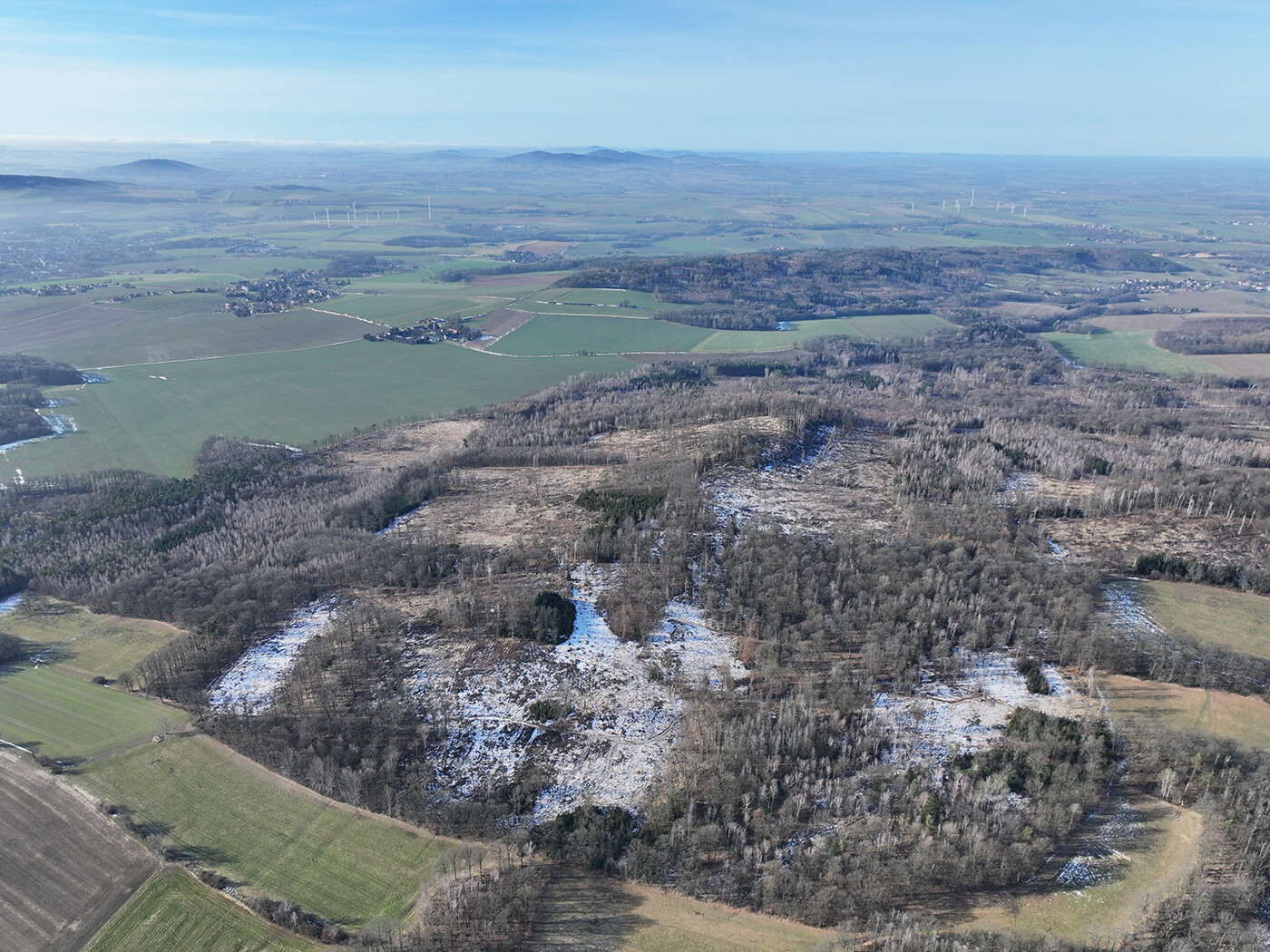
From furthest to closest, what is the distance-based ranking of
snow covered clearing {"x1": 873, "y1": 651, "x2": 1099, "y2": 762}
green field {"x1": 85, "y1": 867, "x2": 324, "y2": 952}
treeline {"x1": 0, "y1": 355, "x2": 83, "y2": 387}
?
treeline {"x1": 0, "y1": 355, "x2": 83, "y2": 387}
snow covered clearing {"x1": 873, "y1": 651, "x2": 1099, "y2": 762}
green field {"x1": 85, "y1": 867, "x2": 324, "y2": 952}

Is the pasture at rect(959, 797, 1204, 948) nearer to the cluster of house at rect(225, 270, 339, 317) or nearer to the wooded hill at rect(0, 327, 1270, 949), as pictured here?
the wooded hill at rect(0, 327, 1270, 949)

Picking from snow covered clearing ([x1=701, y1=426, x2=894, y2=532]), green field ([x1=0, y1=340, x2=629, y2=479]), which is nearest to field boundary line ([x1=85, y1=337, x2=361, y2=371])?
green field ([x1=0, y1=340, x2=629, y2=479])

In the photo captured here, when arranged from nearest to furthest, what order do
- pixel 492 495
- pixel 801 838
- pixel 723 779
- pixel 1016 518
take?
pixel 801 838, pixel 723 779, pixel 1016 518, pixel 492 495

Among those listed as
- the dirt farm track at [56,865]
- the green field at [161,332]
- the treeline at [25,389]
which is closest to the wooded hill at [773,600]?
the dirt farm track at [56,865]

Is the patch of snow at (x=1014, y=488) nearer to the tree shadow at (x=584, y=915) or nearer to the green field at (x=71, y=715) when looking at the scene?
the tree shadow at (x=584, y=915)

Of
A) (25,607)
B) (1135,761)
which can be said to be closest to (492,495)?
(25,607)

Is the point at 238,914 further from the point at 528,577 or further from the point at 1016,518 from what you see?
the point at 1016,518

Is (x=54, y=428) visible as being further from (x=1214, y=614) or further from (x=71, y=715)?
(x=1214, y=614)
